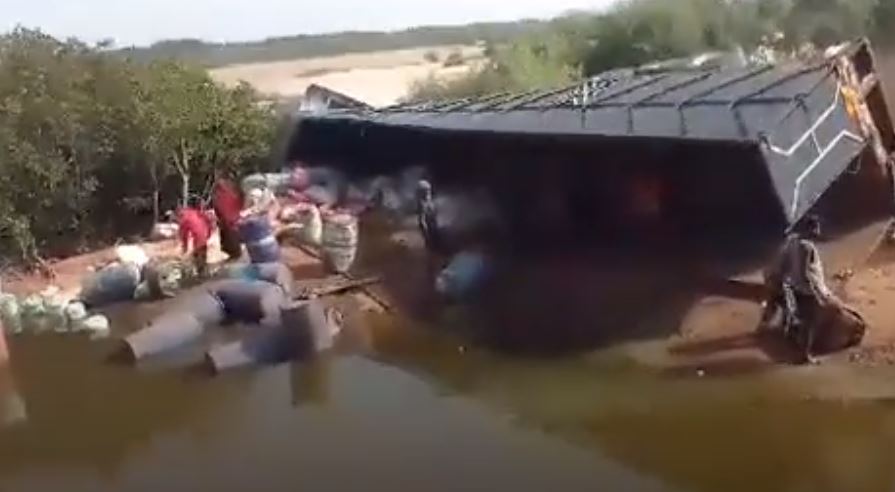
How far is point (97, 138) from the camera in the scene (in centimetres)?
1355

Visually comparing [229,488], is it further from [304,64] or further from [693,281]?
[304,64]

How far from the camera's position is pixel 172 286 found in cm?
1062

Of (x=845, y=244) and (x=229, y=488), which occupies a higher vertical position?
(x=845, y=244)

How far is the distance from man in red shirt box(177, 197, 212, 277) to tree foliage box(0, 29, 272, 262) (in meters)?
2.43

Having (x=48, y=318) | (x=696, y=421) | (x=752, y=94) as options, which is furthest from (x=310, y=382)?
(x=752, y=94)

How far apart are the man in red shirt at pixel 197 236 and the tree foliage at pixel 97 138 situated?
243cm

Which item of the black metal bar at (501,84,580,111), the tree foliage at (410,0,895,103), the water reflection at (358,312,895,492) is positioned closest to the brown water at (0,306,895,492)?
the water reflection at (358,312,895,492)

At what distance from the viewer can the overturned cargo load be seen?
8.64 metres

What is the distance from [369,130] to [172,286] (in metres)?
4.20

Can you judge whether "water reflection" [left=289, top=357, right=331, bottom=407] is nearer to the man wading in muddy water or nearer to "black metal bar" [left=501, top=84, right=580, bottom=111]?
the man wading in muddy water

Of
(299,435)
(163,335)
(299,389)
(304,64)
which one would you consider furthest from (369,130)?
(304,64)

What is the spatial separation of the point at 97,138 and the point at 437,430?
27.8 feet

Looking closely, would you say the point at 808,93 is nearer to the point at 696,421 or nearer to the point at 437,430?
the point at 696,421

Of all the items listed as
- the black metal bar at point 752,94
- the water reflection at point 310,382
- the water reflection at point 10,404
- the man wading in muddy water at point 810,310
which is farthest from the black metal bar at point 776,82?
the water reflection at point 10,404
